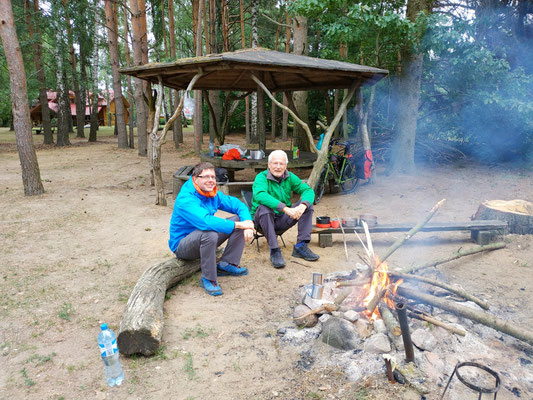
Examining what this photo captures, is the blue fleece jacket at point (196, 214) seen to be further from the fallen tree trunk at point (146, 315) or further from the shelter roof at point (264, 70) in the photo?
the shelter roof at point (264, 70)

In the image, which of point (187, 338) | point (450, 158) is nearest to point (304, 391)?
point (187, 338)

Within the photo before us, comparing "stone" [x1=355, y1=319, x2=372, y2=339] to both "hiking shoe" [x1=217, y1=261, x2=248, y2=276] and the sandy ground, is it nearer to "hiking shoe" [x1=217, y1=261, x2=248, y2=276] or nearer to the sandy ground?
the sandy ground

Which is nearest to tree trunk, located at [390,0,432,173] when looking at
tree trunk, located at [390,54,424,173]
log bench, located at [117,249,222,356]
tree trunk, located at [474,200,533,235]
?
tree trunk, located at [390,54,424,173]

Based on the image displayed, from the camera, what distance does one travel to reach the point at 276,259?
4504 millimetres

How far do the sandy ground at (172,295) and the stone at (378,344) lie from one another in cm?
25

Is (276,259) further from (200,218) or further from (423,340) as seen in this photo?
(423,340)

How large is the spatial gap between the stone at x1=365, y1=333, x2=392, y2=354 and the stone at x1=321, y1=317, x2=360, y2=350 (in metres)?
0.10

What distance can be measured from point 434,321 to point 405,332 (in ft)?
1.66

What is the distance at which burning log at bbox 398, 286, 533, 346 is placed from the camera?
268 cm

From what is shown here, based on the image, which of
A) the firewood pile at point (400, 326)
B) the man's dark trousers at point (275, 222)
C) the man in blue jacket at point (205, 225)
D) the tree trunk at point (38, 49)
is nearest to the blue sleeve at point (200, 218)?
the man in blue jacket at point (205, 225)

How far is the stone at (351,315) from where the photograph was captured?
2.96 m

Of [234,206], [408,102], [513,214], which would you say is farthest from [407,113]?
[234,206]

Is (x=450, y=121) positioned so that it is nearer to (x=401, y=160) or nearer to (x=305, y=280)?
(x=401, y=160)

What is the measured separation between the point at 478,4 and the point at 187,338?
36.7 feet
